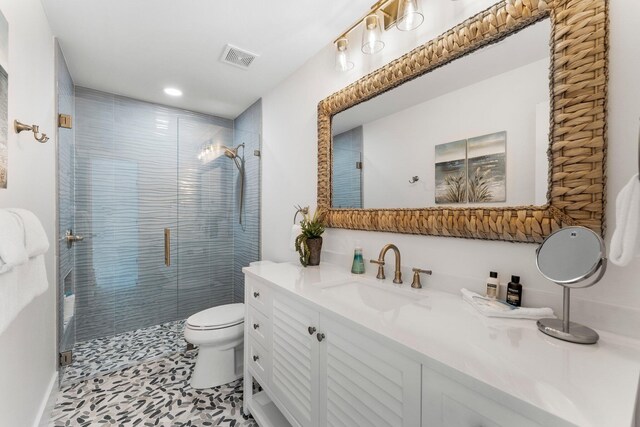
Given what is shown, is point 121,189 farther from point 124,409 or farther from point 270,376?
point 270,376

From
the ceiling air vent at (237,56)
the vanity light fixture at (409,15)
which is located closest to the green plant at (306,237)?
the vanity light fixture at (409,15)

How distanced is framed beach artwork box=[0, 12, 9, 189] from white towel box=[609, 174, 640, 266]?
1.79 metres

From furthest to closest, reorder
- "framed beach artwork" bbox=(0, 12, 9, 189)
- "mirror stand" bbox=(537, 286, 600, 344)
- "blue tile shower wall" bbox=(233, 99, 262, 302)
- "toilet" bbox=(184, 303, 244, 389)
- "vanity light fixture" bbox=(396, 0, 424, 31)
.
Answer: "blue tile shower wall" bbox=(233, 99, 262, 302) → "toilet" bbox=(184, 303, 244, 389) → "vanity light fixture" bbox=(396, 0, 424, 31) → "framed beach artwork" bbox=(0, 12, 9, 189) → "mirror stand" bbox=(537, 286, 600, 344)

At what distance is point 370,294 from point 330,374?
0.43m

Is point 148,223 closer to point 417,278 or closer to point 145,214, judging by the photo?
point 145,214

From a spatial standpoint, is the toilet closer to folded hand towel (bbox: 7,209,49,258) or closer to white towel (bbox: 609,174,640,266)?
folded hand towel (bbox: 7,209,49,258)

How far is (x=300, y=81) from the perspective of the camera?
2115 mm

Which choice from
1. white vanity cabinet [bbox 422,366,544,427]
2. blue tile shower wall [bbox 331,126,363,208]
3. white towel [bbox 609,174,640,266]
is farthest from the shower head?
white towel [bbox 609,174,640,266]

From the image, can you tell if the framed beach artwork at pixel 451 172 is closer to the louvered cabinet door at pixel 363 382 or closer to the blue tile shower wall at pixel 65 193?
the louvered cabinet door at pixel 363 382

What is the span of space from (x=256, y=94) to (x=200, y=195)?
1186mm

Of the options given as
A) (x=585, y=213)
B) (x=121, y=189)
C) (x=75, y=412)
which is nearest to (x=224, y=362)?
(x=75, y=412)

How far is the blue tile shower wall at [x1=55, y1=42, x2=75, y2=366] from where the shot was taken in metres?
1.88

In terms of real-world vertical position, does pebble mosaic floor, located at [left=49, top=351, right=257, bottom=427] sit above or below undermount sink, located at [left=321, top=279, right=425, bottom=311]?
below

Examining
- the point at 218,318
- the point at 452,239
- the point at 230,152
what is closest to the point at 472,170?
the point at 452,239
